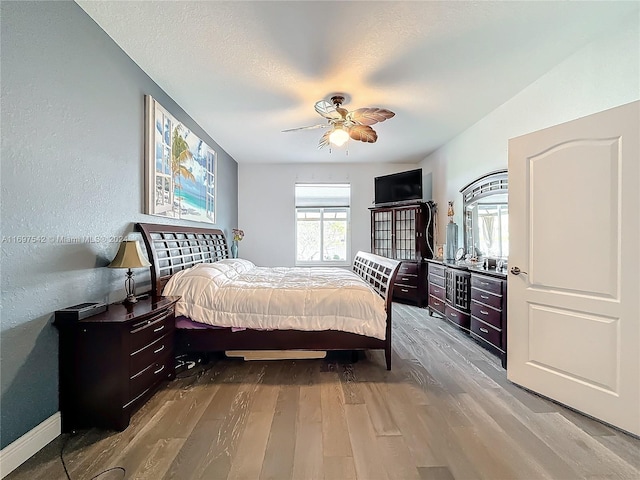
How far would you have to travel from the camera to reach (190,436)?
1.87 m

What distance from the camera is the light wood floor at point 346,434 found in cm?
160

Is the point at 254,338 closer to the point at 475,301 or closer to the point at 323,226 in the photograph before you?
the point at 475,301

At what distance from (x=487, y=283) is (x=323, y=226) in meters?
3.87

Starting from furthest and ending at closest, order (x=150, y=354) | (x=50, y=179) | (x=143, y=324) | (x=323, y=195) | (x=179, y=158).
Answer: (x=323, y=195) → (x=179, y=158) → (x=150, y=354) → (x=143, y=324) → (x=50, y=179)

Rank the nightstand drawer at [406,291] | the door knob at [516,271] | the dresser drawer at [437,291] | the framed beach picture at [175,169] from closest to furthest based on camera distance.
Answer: the door knob at [516,271], the framed beach picture at [175,169], the dresser drawer at [437,291], the nightstand drawer at [406,291]

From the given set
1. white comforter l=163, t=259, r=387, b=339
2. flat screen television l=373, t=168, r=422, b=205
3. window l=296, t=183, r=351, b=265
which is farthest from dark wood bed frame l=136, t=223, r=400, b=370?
window l=296, t=183, r=351, b=265

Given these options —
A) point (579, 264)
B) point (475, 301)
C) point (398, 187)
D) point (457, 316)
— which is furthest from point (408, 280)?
point (579, 264)

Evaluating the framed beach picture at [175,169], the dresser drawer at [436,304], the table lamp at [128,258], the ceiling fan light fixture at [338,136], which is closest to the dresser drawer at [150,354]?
the table lamp at [128,258]

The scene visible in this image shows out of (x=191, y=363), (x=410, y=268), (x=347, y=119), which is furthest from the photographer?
(x=410, y=268)

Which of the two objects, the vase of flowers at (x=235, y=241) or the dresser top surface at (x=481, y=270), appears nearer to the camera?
the dresser top surface at (x=481, y=270)

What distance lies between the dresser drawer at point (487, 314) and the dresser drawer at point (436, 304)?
3.01 ft

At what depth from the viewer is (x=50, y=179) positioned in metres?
1.81

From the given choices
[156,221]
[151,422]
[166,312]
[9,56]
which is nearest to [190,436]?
[151,422]

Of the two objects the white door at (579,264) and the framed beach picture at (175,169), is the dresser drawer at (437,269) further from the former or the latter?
the framed beach picture at (175,169)
